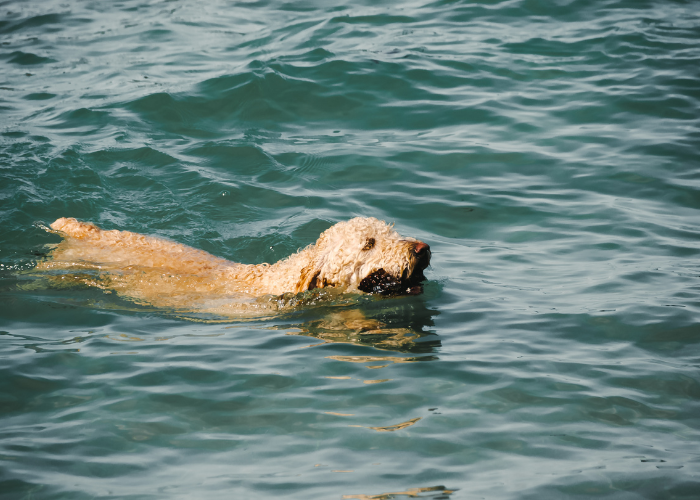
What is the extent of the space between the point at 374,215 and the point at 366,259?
8.01 ft

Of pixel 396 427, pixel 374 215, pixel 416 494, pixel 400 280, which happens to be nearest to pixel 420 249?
pixel 400 280

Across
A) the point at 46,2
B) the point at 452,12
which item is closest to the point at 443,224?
the point at 452,12

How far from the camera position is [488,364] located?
520cm

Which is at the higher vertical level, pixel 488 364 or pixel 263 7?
pixel 263 7

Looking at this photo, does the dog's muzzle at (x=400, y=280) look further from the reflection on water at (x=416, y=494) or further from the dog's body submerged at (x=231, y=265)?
the reflection on water at (x=416, y=494)

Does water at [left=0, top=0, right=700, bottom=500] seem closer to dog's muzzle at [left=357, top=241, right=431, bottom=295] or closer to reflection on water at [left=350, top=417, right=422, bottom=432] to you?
reflection on water at [left=350, top=417, right=422, bottom=432]

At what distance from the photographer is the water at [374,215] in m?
4.15

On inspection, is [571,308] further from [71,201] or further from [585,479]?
[71,201]

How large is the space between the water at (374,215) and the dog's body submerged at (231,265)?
25 cm

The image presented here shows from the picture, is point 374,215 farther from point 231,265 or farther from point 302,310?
point 302,310

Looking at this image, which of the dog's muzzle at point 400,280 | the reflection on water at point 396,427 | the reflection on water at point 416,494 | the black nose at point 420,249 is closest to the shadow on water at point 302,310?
the dog's muzzle at point 400,280

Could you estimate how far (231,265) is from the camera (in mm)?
7043

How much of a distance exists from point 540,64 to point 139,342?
9.26 metres

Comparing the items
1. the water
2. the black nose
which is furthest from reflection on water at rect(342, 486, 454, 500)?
the black nose
